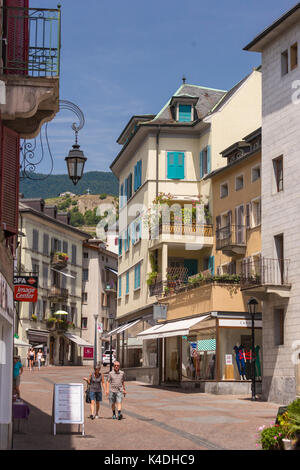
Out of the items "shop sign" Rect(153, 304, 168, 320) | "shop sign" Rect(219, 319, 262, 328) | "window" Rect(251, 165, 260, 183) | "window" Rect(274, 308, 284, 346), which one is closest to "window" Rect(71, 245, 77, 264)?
"shop sign" Rect(153, 304, 168, 320)

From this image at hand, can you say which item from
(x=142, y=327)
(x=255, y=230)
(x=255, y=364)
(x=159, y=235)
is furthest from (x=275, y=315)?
(x=142, y=327)

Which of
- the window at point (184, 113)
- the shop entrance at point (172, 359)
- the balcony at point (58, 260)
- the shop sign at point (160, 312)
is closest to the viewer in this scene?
the shop entrance at point (172, 359)

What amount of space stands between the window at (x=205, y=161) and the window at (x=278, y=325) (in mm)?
15797

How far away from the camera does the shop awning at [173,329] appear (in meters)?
35.2

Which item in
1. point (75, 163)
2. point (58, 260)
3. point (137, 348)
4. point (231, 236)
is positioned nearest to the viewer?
point (75, 163)

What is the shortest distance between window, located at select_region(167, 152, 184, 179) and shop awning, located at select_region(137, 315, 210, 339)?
9410 mm

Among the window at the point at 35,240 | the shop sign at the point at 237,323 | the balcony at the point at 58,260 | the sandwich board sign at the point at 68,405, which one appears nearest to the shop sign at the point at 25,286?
the sandwich board sign at the point at 68,405

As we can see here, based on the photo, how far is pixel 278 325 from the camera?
3167 cm

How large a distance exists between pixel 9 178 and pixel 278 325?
18.2m

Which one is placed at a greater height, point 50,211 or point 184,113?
point 50,211

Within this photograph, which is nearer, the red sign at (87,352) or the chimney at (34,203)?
the chimney at (34,203)

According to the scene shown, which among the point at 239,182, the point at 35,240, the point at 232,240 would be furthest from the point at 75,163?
the point at 35,240

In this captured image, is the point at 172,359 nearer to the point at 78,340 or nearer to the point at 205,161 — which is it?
the point at 205,161

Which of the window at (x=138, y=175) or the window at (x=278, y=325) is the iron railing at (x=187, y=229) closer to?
the window at (x=138, y=175)
